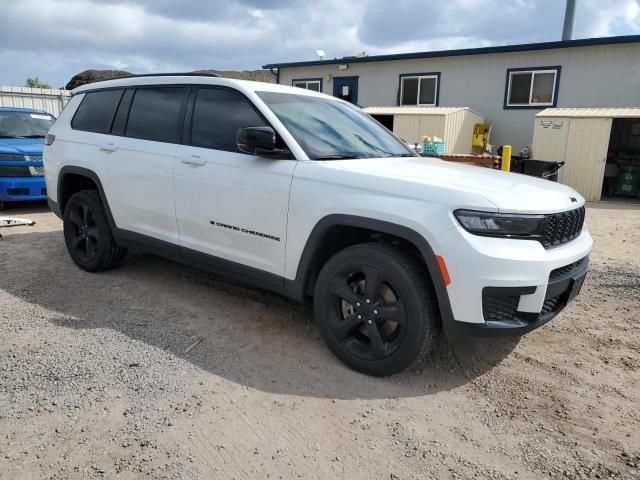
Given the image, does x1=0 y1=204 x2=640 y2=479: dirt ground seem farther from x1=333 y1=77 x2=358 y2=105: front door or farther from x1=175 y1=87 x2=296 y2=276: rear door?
x1=333 y1=77 x2=358 y2=105: front door

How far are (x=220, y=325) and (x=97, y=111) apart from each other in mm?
2634

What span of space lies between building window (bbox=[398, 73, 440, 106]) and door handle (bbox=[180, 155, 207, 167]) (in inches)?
581

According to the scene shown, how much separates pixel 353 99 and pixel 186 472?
18240 millimetres

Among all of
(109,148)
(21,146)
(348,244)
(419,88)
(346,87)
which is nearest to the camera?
(348,244)

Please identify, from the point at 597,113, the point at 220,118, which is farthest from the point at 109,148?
the point at 597,113

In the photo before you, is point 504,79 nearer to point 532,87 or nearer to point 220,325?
point 532,87

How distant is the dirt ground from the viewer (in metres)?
2.44

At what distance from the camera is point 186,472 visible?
234 centimetres

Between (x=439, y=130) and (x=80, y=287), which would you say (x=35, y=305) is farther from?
(x=439, y=130)

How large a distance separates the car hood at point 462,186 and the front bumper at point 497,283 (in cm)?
21

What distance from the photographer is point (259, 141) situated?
329 centimetres

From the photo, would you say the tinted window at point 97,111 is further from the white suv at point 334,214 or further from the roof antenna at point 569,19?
the roof antenna at point 569,19

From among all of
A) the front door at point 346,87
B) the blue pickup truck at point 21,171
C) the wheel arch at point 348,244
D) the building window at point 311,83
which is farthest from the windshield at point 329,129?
the building window at point 311,83

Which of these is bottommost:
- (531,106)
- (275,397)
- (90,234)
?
(275,397)
